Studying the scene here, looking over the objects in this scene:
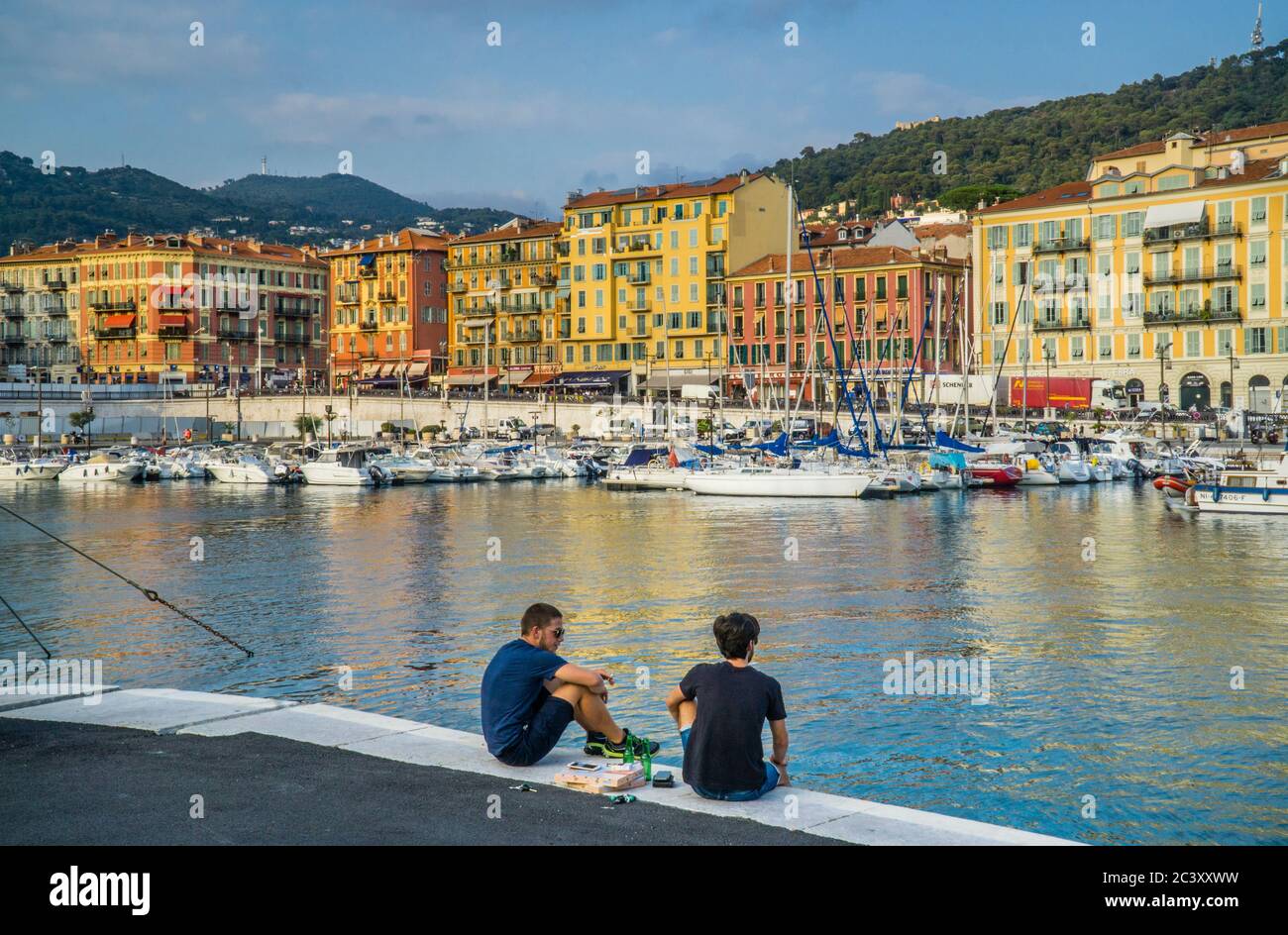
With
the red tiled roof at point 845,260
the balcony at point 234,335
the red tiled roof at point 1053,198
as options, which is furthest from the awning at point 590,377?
the balcony at point 234,335

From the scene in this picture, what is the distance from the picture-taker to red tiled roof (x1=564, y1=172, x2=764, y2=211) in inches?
3775

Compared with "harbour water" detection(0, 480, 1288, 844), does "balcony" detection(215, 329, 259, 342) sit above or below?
above

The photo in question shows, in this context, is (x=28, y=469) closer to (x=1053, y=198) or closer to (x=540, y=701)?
(x=1053, y=198)

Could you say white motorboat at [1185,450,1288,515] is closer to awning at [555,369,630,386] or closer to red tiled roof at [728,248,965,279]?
red tiled roof at [728,248,965,279]

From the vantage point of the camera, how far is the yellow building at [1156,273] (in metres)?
75.2

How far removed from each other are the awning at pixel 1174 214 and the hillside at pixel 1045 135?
46793mm

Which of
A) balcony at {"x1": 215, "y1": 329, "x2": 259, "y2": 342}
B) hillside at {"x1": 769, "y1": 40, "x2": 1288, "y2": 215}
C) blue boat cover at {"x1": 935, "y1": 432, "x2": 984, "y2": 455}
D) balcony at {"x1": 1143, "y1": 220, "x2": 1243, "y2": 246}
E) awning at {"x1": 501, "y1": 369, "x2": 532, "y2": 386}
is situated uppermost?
hillside at {"x1": 769, "y1": 40, "x2": 1288, "y2": 215}

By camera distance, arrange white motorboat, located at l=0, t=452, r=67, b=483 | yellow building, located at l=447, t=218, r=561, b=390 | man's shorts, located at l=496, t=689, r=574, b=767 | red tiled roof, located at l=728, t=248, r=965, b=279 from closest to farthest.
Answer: man's shorts, located at l=496, t=689, r=574, b=767, white motorboat, located at l=0, t=452, r=67, b=483, red tiled roof, located at l=728, t=248, r=965, b=279, yellow building, located at l=447, t=218, r=561, b=390

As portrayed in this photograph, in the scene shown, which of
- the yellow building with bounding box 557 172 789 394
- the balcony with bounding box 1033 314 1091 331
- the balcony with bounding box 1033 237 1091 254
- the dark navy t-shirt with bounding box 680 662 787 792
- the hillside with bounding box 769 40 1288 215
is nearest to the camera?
the dark navy t-shirt with bounding box 680 662 787 792

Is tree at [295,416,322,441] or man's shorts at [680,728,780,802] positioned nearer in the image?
man's shorts at [680,728,780,802]

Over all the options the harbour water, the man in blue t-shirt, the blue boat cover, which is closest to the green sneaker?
the man in blue t-shirt

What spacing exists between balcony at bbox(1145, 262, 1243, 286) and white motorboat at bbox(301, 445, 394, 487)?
46.3m
